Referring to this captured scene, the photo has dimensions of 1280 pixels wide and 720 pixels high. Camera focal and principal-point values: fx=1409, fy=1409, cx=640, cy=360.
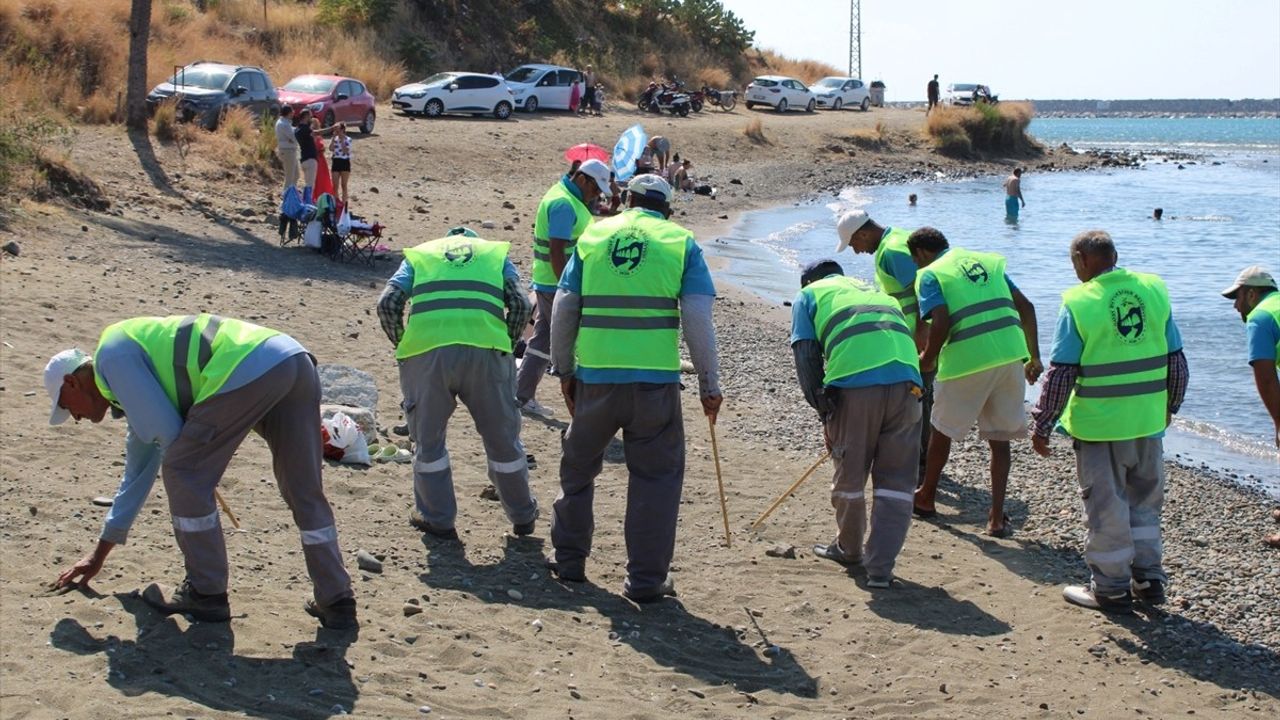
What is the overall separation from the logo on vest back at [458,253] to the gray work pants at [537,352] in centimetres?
241

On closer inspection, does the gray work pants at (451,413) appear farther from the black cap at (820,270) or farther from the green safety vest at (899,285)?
the green safety vest at (899,285)

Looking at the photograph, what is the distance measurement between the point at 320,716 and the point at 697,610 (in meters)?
2.20

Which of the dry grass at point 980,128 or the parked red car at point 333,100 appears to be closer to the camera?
the parked red car at point 333,100

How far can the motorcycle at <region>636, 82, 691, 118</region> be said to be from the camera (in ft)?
146

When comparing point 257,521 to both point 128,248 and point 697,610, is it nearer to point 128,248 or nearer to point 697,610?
point 697,610

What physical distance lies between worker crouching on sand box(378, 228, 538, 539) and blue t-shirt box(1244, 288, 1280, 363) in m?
4.09

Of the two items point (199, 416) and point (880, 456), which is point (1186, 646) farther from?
point (199, 416)

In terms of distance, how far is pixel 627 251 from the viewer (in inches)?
260

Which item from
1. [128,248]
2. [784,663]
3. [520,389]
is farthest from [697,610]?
[128,248]

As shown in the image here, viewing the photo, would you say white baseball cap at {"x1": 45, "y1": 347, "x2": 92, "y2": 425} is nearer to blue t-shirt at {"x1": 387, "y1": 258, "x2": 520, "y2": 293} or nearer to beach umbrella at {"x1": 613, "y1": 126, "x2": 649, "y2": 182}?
blue t-shirt at {"x1": 387, "y1": 258, "x2": 520, "y2": 293}

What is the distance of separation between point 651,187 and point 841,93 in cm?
5158

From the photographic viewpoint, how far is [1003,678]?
6.33 meters

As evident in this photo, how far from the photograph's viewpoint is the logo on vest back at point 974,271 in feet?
25.9

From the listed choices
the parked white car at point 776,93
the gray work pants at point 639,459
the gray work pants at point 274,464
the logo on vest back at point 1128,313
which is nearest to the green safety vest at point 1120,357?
the logo on vest back at point 1128,313
